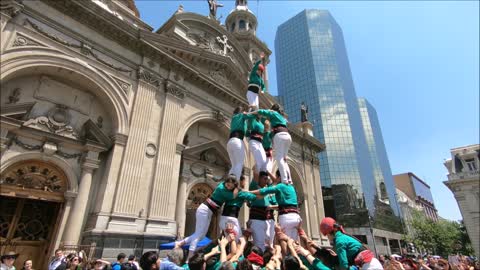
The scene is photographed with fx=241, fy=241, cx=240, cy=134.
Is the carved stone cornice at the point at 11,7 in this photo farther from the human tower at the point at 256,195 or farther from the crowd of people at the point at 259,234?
the human tower at the point at 256,195

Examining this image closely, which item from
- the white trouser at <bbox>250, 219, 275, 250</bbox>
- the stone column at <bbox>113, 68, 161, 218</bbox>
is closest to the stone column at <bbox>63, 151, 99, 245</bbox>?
the stone column at <bbox>113, 68, 161, 218</bbox>

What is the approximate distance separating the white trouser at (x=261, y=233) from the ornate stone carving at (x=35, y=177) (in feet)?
28.2

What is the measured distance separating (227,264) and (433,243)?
42.9 m

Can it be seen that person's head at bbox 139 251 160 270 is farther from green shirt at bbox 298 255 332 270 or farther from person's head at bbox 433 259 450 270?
person's head at bbox 433 259 450 270

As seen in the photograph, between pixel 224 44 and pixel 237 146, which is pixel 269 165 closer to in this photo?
pixel 237 146

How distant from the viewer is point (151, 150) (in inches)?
449

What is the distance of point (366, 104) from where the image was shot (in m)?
68.4

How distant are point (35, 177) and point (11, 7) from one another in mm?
6085

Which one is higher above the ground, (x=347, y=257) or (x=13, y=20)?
(x=13, y=20)

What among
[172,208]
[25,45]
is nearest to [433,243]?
[172,208]

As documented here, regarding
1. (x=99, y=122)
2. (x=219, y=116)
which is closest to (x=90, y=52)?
(x=99, y=122)

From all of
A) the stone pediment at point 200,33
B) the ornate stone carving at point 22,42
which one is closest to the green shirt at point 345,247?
the ornate stone carving at point 22,42

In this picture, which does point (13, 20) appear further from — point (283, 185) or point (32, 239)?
point (283, 185)

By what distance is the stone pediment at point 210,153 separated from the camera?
44.5ft
